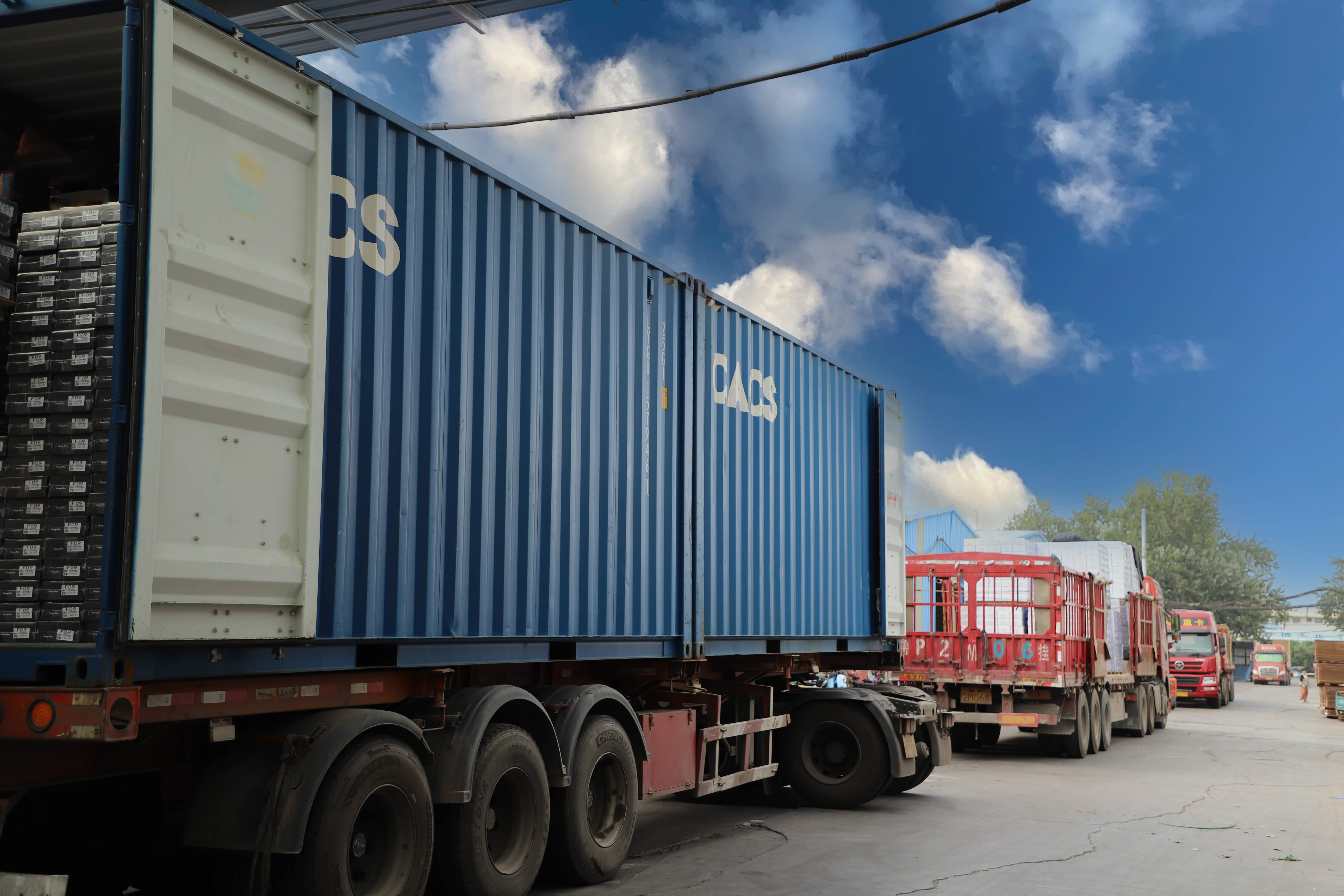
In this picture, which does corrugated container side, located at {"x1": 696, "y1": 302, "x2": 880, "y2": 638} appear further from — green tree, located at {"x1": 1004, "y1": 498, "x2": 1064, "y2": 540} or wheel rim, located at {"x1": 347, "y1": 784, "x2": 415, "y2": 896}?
green tree, located at {"x1": 1004, "y1": 498, "x2": 1064, "y2": 540}

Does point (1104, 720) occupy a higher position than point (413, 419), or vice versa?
point (413, 419)

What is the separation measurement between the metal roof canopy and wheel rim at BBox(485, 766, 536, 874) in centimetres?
1078

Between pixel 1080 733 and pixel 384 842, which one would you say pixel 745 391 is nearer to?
pixel 384 842

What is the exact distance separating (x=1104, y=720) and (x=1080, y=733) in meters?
2.12

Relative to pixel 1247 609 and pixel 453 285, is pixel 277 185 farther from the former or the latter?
pixel 1247 609

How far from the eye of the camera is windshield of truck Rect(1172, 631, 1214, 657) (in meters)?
32.7

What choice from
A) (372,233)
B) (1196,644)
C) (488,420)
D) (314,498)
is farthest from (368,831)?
(1196,644)

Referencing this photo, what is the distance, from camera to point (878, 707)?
10.6 meters

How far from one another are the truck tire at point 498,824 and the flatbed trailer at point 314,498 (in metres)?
0.02

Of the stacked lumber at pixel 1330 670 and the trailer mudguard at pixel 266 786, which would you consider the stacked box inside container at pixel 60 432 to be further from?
the stacked lumber at pixel 1330 670

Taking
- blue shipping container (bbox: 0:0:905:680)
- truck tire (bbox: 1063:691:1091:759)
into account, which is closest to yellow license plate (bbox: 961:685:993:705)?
truck tire (bbox: 1063:691:1091:759)

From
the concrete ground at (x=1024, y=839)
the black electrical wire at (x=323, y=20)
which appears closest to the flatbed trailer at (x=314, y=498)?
the concrete ground at (x=1024, y=839)

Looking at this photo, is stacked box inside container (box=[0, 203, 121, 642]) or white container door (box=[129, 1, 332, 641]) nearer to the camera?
stacked box inside container (box=[0, 203, 121, 642])

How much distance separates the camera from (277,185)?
4.93 meters
